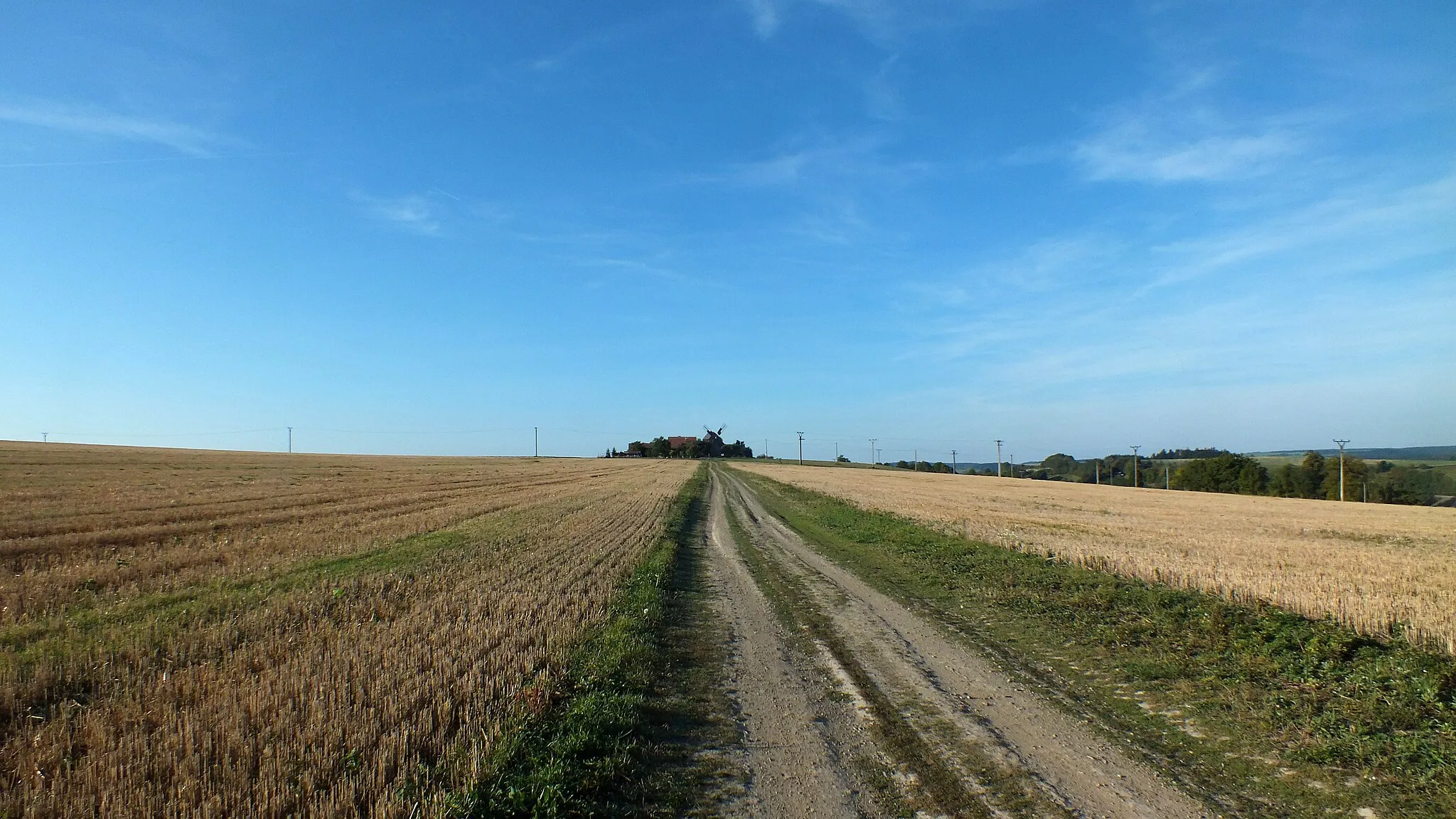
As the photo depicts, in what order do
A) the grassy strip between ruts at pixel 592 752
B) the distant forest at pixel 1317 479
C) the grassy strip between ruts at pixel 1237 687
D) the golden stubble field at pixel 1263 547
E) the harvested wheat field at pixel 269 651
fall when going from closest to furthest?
the grassy strip between ruts at pixel 592 752, the harvested wheat field at pixel 269 651, the grassy strip between ruts at pixel 1237 687, the golden stubble field at pixel 1263 547, the distant forest at pixel 1317 479

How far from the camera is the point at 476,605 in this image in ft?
36.3

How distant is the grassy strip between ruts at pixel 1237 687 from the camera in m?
5.54

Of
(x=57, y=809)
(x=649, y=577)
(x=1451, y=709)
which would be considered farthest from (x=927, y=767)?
(x=649, y=577)

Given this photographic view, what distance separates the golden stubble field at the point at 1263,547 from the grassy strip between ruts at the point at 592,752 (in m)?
9.43

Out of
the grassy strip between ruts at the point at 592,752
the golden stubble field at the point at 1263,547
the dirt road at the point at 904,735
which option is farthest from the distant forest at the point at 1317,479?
the grassy strip between ruts at the point at 592,752

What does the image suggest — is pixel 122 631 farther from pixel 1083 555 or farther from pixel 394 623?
pixel 1083 555

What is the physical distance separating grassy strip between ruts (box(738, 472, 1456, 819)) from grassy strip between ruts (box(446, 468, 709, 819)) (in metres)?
4.40

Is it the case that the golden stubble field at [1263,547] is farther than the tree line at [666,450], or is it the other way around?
the tree line at [666,450]

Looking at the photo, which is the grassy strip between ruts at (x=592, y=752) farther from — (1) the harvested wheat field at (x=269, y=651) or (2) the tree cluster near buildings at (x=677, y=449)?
(2) the tree cluster near buildings at (x=677, y=449)

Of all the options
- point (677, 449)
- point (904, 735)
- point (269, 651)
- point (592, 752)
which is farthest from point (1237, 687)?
point (677, 449)

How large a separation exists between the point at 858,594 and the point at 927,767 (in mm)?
8090

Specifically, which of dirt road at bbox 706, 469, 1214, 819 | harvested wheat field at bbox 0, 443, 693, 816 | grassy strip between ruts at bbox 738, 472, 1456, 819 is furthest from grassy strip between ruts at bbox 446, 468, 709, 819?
grassy strip between ruts at bbox 738, 472, 1456, 819

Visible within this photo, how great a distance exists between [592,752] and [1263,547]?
22591mm

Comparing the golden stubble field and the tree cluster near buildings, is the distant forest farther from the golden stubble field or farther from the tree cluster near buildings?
the tree cluster near buildings
